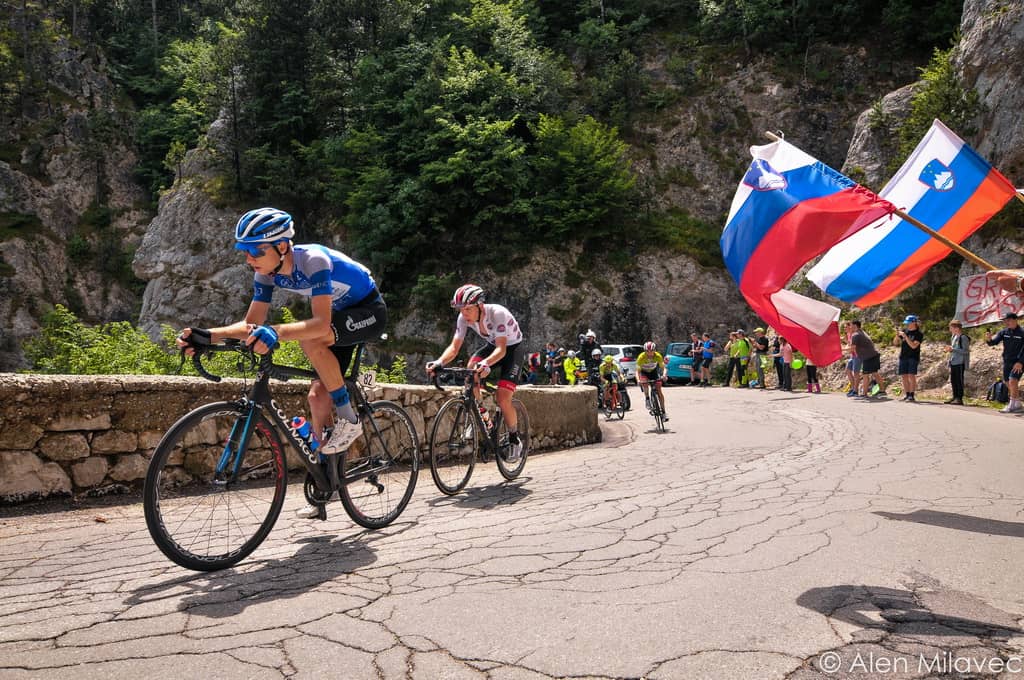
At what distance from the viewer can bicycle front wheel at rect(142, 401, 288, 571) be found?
12.8ft

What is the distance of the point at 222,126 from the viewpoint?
3953 cm

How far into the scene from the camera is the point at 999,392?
50.2 ft

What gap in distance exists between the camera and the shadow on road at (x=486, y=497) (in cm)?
595

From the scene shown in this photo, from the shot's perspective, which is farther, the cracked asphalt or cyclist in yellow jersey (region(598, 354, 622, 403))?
cyclist in yellow jersey (region(598, 354, 622, 403))

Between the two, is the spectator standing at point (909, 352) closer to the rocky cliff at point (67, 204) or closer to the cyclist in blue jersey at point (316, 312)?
the cyclist in blue jersey at point (316, 312)

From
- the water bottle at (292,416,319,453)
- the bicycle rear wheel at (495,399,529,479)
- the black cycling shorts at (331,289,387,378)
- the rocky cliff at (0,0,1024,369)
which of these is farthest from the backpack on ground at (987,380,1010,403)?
the water bottle at (292,416,319,453)

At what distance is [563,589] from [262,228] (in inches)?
108

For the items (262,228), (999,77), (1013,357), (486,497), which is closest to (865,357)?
(1013,357)

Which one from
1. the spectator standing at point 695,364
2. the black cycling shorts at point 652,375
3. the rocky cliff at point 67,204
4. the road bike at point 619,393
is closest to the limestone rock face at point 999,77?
the spectator standing at point 695,364

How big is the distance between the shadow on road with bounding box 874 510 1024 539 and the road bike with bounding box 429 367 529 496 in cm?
352

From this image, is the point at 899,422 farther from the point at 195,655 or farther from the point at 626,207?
the point at 626,207

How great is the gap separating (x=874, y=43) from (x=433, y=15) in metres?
25.5

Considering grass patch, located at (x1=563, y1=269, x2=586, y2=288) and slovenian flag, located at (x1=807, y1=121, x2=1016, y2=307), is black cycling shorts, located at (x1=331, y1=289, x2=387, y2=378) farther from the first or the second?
grass patch, located at (x1=563, y1=269, x2=586, y2=288)

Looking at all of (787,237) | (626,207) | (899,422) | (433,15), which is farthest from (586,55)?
(787,237)
